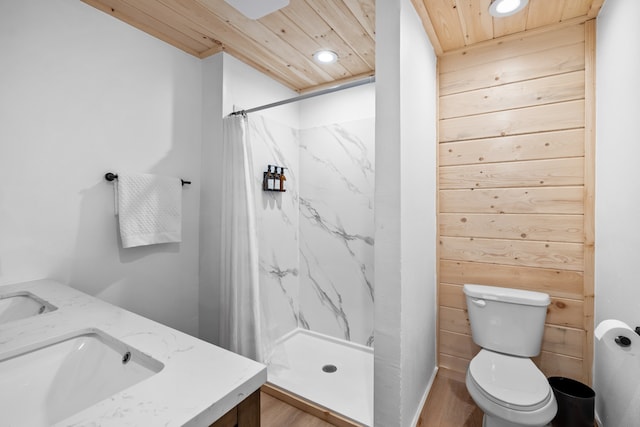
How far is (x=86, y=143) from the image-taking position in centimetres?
159

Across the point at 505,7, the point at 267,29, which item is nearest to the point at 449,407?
the point at 505,7

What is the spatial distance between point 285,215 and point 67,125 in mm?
1537

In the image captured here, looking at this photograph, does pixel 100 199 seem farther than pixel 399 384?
Yes

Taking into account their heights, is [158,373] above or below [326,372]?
above

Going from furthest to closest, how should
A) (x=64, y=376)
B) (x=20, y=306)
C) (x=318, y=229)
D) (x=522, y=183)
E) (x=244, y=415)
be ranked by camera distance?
(x=318, y=229) → (x=522, y=183) → (x=20, y=306) → (x=64, y=376) → (x=244, y=415)

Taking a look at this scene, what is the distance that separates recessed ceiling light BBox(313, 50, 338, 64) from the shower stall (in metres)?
0.37

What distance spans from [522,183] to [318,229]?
1547mm

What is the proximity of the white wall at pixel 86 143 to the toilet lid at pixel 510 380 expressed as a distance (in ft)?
6.16

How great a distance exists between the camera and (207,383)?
0.69 meters

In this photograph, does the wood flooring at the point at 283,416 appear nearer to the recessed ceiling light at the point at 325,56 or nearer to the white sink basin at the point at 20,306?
the white sink basin at the point at 20,306

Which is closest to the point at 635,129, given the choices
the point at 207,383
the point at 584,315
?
the point at 584,315

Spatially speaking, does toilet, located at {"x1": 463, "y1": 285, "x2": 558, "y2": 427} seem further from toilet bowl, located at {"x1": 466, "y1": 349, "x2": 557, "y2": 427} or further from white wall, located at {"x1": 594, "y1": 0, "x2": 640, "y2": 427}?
white wall, located at {"x1": 594, "y1": 0, "x2": 640, "y2": 427}

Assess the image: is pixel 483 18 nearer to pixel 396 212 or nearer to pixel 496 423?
pixel 396 212

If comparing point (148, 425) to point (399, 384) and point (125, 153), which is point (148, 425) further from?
point (125, 153)
